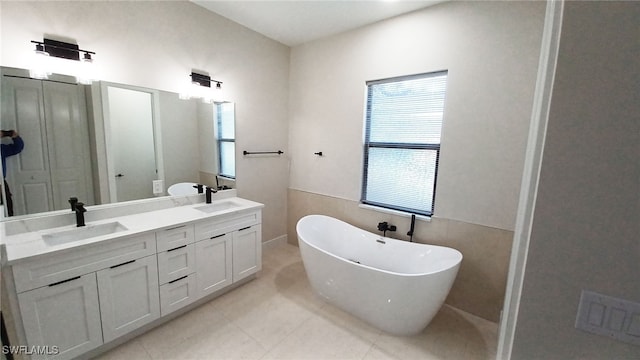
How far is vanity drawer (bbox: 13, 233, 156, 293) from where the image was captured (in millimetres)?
1337

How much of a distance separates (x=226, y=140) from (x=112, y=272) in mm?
1701

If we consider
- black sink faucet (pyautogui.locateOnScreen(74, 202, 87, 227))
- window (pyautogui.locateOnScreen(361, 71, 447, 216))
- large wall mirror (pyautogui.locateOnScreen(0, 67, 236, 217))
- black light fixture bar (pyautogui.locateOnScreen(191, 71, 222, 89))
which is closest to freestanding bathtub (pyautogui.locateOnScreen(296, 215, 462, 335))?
window (pyautogui.locateOnScreen(361, 71, 447, 216))

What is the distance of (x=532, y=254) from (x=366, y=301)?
1468 millimetres

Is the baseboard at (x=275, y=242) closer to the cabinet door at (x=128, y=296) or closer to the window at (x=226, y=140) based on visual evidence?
the window at (x=226, y=140)

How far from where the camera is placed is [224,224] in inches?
90.9

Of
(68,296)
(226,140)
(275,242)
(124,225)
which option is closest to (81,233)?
(124,225)

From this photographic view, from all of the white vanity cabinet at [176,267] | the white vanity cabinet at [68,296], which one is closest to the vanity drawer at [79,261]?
the white vanity cabinet at [68,296]

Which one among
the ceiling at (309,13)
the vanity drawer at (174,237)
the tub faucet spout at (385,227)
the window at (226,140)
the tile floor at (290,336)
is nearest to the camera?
the tile floor at (290,336)

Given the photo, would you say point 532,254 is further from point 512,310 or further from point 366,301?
point 366,301

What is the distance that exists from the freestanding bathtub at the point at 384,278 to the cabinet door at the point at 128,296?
4.10ft

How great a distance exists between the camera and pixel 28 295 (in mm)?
1343

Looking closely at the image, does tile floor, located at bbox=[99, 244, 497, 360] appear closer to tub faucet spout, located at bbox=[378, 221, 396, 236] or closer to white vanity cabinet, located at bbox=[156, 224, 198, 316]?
white vanity cabinet, located at bbox=[156, 224, 198, 316]

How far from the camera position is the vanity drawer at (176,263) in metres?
1.89

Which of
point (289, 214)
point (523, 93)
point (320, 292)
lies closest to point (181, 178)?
point (289, 214)
